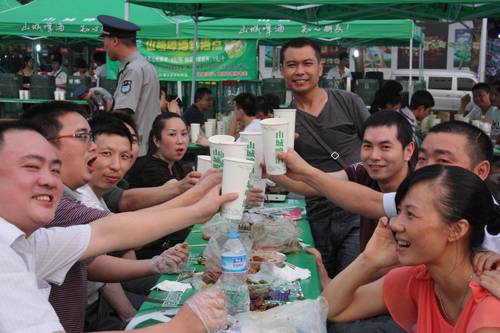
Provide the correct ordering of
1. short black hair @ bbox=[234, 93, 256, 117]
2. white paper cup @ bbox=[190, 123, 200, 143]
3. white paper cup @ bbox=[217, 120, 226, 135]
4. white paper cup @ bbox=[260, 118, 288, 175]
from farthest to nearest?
white paper cup @ bbox=[217, 120, 226, 135]
white paper cup @ bbox=[190, 123, 200, 143]
short black hair @ bbox=[234, 93, 256, 117]
white paper cup @ bbox=[260, 118, 288, 175]

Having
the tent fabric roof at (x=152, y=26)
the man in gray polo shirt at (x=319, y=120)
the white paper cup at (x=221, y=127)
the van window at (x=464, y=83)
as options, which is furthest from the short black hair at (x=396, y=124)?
the van window at (x=464, y=83)

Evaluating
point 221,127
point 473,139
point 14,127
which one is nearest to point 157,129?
point 473,139

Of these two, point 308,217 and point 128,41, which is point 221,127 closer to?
point 128,41

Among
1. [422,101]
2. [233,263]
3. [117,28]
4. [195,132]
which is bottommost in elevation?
[233,263]

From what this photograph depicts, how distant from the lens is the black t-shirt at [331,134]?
4.21 meters

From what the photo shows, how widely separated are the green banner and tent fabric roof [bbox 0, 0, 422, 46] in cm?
65

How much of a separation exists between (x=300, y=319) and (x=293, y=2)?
5010mm

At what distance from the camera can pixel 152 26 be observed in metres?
10.5

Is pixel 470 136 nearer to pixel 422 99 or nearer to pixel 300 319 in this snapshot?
pixel 300 319

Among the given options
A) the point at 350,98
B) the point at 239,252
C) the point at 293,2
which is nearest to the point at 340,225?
the point at 350,98

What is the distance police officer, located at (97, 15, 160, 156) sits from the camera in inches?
223


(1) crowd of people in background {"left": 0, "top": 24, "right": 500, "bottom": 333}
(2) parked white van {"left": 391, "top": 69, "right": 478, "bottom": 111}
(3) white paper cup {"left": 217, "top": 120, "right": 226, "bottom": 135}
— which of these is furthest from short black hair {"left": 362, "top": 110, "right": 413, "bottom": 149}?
(2) parked white van {"left": 391, "top": 69, "right": 478, "bottom": 111}

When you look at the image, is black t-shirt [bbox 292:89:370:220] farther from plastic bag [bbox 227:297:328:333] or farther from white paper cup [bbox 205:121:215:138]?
white paper cup [bbox 205:121:215:138]

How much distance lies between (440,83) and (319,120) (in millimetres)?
16828
